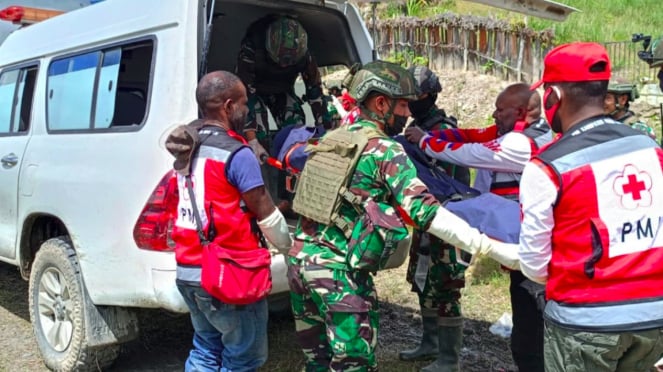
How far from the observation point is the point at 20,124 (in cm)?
452

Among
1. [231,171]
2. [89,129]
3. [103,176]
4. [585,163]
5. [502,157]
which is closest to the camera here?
[585,163]

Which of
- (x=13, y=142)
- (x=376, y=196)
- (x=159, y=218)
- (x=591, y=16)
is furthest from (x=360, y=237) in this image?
(x=591, y=16)

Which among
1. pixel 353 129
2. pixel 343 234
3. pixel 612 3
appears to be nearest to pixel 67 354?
pixel 343 234

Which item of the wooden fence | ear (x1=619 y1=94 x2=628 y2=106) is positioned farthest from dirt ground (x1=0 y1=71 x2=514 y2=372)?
the wooden fence

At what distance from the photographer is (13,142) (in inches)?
174

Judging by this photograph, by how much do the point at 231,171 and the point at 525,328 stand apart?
1.80m

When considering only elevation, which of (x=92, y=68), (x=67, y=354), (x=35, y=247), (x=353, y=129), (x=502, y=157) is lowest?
(x=67, y=354)

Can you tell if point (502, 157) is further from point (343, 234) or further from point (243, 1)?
point (243, 1)

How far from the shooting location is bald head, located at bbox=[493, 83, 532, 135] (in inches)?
132

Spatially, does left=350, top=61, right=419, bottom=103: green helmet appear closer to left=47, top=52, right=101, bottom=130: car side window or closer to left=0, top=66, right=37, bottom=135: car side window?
left=47, top=52, right=101, bottom=130: car side window

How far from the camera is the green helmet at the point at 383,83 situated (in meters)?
2.81

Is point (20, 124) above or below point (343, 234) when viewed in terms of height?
above

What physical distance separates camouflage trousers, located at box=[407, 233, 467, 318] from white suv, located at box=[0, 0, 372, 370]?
3.29ft

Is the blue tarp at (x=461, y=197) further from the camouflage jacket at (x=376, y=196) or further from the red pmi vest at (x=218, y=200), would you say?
the red pmi vest at (x=218, y=200)
